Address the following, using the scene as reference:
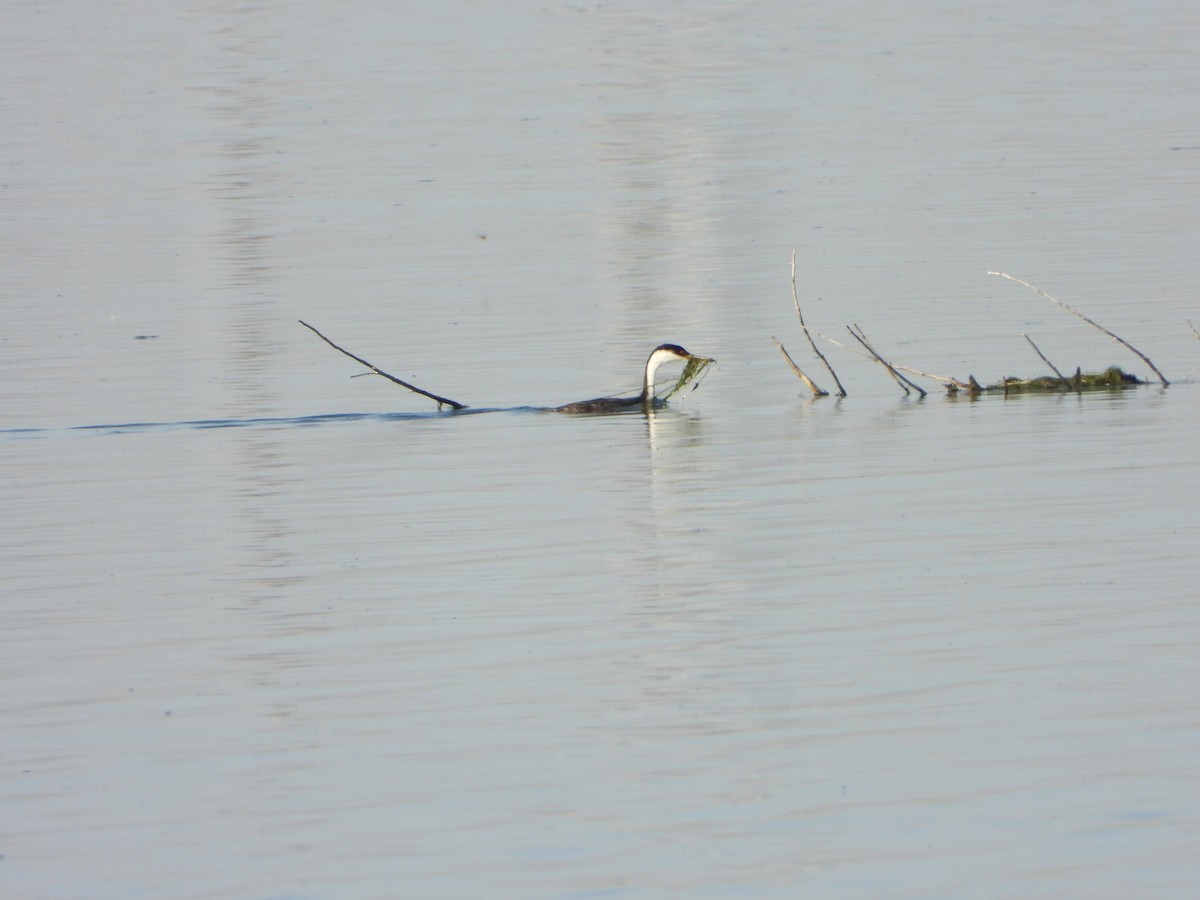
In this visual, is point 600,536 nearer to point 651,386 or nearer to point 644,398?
point 644,398

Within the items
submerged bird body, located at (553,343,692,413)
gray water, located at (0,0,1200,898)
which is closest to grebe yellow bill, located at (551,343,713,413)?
submerged bird body, located at (553,343,692,413)

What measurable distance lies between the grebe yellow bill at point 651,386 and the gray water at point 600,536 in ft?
0.83

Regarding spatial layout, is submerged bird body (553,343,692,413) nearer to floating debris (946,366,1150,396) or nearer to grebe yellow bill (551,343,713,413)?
grebe yellow bill (551,343,713,413)

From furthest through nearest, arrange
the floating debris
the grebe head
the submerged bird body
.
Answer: the grebe head → the submerged bird body → the floating debris

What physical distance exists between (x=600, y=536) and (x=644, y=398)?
455 cm

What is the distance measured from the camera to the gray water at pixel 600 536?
7.07m

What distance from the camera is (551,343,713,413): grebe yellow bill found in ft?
50.6

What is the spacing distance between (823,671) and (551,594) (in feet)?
6.14

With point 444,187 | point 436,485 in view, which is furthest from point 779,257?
point 436,485

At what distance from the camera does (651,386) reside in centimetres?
1590

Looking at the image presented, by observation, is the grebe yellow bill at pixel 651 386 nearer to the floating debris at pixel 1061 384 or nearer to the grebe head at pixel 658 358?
the grebe head at pixel 658 358

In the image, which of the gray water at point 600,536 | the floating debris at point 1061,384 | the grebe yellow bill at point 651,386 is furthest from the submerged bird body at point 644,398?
the floating debris at point 1061,384

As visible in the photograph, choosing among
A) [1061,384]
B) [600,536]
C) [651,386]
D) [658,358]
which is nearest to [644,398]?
[651,386]

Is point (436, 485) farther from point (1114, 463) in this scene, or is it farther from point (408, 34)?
point (408, 34)
